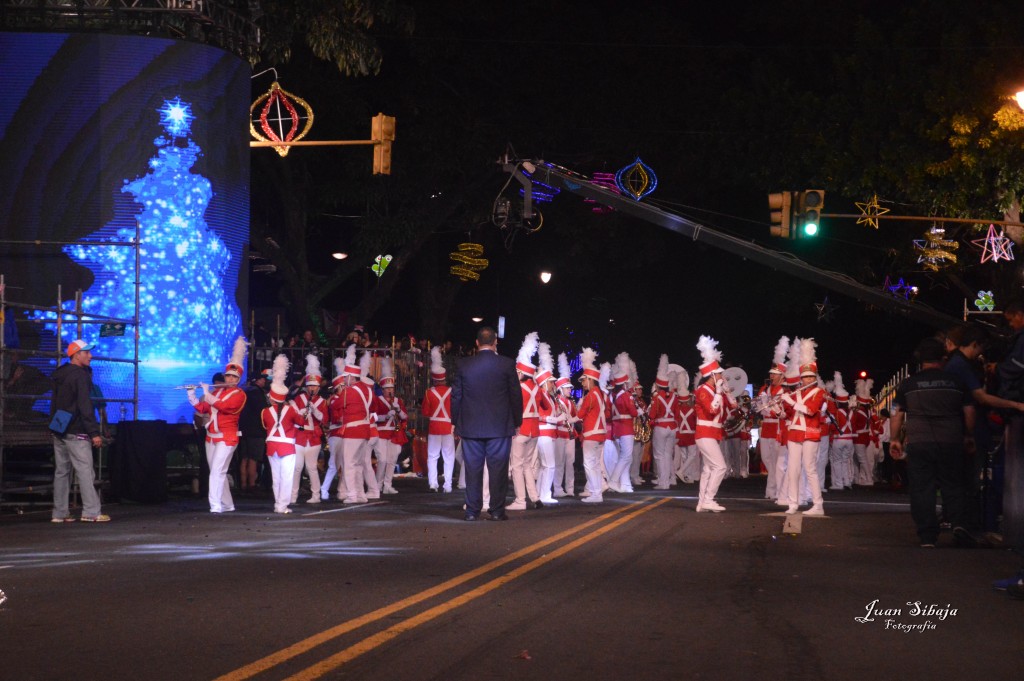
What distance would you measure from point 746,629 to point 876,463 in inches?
1031

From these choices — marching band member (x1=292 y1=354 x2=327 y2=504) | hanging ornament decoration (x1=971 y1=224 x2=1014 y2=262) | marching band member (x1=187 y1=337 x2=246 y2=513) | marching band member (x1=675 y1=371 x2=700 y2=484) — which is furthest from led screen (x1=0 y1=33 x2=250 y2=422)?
hanging ornament decoration (x1=971 y1=224 x2=1014 y2=262)

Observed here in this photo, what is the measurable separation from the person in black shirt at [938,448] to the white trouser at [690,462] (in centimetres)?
1475

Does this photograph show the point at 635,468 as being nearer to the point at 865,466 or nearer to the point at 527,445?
Answer: the point at 865,466

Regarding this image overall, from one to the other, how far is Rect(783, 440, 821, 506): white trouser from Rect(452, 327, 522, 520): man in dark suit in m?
4.19

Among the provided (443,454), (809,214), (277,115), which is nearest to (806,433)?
(443,454)

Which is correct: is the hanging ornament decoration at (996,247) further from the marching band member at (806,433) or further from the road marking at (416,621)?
the road marking at (416,621)

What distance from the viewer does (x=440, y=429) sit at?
2452 centimetres

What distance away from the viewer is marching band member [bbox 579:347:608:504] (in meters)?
21.0

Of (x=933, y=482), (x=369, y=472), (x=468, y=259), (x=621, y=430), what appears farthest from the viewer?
(x=468, y=259)

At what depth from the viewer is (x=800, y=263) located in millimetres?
34938

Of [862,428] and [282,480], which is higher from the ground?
[862,428]

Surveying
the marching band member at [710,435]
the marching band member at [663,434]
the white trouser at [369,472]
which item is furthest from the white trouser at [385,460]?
the marching band member at [710,435]

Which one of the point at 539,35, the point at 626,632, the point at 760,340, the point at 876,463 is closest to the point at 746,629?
the point at 626,632

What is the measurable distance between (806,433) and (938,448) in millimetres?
4565
